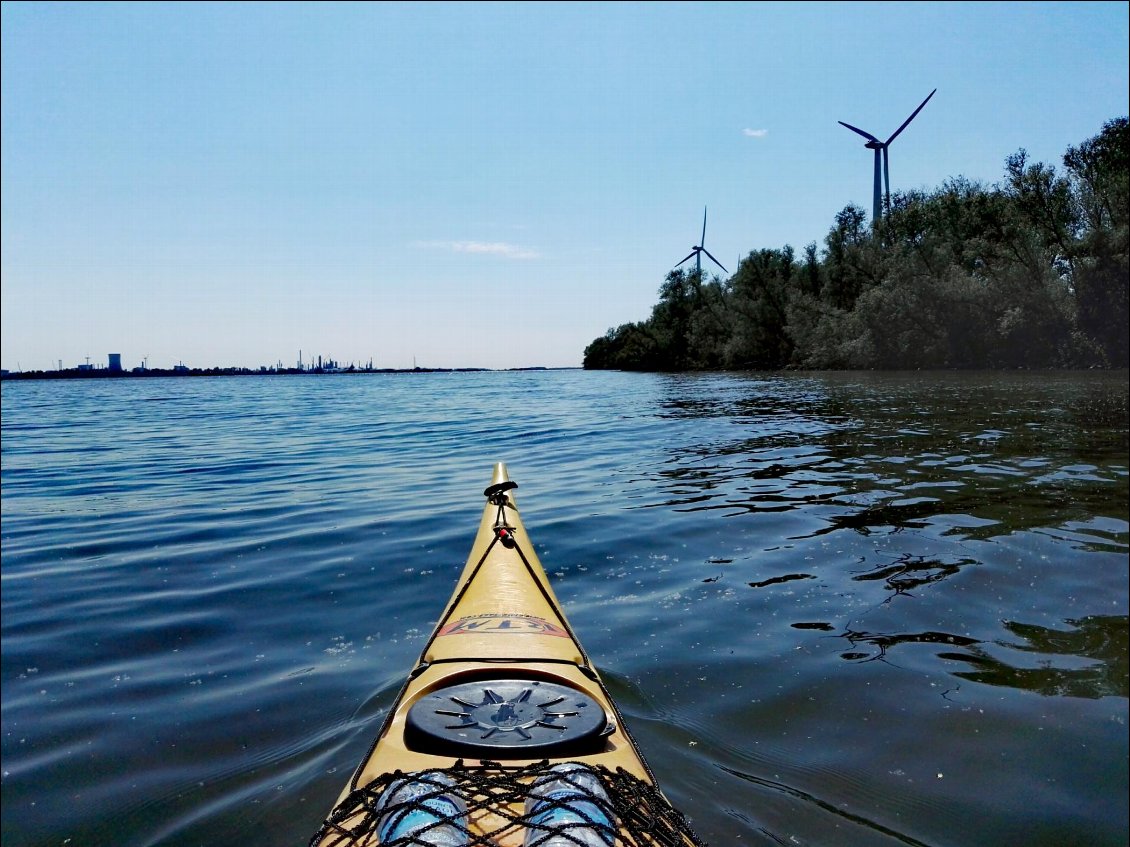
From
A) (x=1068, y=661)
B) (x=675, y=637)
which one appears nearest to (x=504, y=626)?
(x=675, y=637)

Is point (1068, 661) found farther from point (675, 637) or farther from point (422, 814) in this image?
point (422, 814)

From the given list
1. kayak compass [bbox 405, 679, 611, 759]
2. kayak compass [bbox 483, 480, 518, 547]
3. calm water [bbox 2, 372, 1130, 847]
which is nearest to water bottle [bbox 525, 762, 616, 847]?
kayak compass [bbox 405, 679, 611, 759]

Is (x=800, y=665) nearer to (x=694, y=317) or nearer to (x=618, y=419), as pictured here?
(x=618, y=419)

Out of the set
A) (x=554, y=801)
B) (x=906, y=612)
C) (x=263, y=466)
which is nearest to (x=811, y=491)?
(x=906, y=612)

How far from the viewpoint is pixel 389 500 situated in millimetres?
10109

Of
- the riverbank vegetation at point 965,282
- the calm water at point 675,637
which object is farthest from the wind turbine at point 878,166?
the calm water at point 675,637

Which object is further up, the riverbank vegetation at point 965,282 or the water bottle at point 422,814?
the riverbank vegetation at point 965,282

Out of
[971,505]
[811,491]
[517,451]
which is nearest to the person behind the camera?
[971,505]

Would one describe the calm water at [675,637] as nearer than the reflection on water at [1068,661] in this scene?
Yes

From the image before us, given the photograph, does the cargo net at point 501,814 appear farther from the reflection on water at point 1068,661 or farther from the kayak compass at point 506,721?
the reflection on water at point 1068,661

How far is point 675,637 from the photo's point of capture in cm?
501

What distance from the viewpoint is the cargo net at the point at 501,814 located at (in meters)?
2.22

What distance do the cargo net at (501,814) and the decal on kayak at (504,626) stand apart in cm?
121

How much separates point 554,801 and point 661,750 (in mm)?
1492
